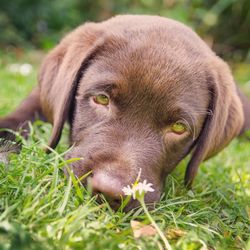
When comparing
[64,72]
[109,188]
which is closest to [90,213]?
[109,188]

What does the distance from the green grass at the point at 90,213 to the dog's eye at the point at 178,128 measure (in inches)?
13.3

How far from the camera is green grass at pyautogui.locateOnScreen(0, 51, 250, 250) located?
2113mm

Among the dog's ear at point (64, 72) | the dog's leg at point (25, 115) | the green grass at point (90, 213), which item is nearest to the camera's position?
the green grass at point (90, 213)

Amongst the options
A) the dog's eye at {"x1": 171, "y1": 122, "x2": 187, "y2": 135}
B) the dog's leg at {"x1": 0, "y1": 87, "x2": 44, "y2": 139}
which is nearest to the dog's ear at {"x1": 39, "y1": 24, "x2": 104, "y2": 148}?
the dog's leg at {"x1": 0, "y1": 87, "x2": 44, "y2": 139}

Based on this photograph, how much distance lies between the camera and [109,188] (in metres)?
2.64

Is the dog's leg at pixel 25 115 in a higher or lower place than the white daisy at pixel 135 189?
lower

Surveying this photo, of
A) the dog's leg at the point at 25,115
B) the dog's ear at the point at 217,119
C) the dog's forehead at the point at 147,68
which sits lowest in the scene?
the dog's leg at the point at 25,115

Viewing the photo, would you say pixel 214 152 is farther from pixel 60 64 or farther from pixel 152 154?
pixel 60 64

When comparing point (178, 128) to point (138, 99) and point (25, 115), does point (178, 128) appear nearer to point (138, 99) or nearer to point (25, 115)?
point (138, 99)

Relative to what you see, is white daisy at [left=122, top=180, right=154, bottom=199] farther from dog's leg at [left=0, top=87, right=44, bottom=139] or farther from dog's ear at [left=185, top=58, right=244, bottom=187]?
dog's leg at [left=0, top=87, right=44, bottom=139]

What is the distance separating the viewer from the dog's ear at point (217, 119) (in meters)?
3.46

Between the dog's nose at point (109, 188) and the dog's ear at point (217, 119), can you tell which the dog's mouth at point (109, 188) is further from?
the dog's ear at point (217, 119)

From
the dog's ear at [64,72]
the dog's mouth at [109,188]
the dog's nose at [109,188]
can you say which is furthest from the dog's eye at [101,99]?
the dog's nose at [109,188]

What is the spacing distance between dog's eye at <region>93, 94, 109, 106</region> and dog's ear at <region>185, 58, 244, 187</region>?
69 cm
